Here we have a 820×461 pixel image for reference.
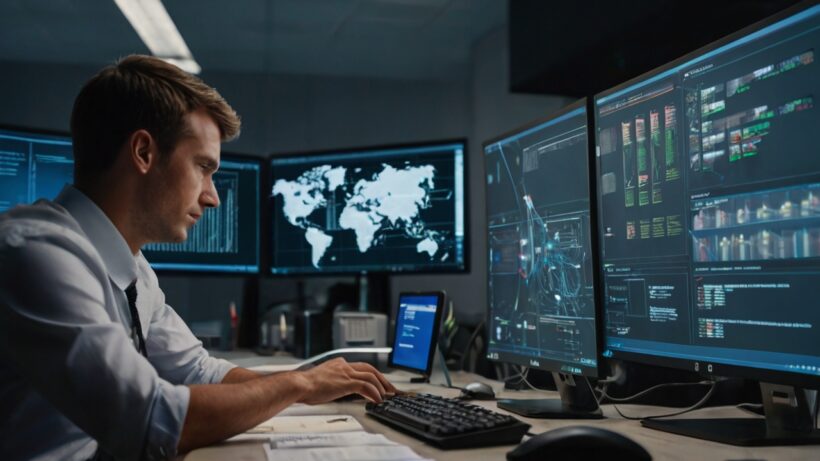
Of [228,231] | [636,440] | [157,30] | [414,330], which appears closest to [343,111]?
[157,30]

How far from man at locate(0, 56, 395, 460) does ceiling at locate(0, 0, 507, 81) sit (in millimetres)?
2800

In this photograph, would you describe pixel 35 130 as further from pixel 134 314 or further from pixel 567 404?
pixel 567 404

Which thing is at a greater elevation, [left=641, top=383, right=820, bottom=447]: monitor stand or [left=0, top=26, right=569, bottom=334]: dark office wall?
[left=0, top=26, right=569, bottom=334]: dark office wall

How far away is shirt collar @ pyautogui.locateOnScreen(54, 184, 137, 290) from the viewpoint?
114 centimetres

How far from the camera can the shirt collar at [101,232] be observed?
3.73 ft

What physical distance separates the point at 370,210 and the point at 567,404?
111 centimetres

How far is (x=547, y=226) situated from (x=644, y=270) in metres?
0.28

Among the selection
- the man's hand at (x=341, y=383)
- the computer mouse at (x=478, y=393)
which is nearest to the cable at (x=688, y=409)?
the computer mouse at (x=478, y=393)

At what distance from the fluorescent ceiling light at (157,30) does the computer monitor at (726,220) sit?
2.93 metres

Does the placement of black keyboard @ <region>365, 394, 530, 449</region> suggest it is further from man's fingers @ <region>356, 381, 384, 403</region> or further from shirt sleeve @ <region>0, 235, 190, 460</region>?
shirt sleeve @ <region>0, 235, 190, 460</region>

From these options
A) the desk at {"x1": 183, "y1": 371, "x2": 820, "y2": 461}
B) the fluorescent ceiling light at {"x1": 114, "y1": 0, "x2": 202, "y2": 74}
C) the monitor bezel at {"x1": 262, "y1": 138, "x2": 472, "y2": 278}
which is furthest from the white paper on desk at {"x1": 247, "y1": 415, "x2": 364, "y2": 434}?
the fluorescent ceiling light at {"x1": 114, "y1": 0, "x2": 202, "y2": 74}

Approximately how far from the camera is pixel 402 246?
90.0 inches

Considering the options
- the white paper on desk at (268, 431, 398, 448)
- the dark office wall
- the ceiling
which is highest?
the ceiling

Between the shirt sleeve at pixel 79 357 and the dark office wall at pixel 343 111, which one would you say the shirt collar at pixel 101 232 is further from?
the dark office wall at pixel 343 111
